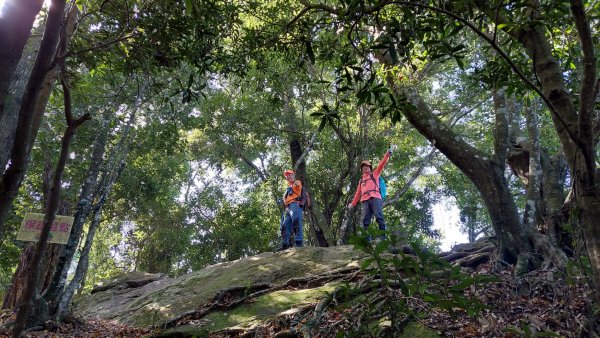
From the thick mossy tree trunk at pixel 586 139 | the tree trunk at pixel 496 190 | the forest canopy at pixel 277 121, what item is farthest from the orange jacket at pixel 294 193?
the thick mossy tree trunk at pixel 586 139

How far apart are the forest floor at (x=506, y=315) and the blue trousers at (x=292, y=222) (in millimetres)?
4160

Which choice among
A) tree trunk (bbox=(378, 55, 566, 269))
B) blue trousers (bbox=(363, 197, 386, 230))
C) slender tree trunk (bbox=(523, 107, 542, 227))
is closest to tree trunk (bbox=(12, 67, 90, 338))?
tree trunk (bbox=(378, 55, 566, 269))

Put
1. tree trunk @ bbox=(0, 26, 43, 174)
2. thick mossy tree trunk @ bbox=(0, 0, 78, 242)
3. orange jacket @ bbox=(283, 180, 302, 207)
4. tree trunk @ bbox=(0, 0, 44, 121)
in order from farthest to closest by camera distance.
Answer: orange jacket @ bbox=(283, 180, 302, 207) < tree trunk @ bbox=(0, 26, 43, 174) < thick mossy tree trunk @ bbox=(0, 0, 78, 242) < tree trunk @ bbox=(0, 0, 44, 121)

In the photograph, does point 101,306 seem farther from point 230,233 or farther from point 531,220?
point 531,220

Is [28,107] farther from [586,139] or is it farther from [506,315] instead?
[506,315]

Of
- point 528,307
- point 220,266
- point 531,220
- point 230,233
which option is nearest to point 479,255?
point 531,220

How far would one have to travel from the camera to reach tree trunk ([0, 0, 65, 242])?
1904 mm

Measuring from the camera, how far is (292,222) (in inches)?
392

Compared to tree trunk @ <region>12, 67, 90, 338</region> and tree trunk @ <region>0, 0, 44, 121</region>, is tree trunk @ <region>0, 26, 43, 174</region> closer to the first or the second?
tree trunk @ <region>12, 67, 90, 338</region>

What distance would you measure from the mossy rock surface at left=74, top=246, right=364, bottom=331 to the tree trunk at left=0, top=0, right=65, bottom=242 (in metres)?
4.56

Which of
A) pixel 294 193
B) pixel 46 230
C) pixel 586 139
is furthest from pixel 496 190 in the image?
pixel 46 230

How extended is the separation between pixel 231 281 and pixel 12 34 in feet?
22.2

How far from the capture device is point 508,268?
6.27 meters

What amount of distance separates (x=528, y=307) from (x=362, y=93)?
335cm
